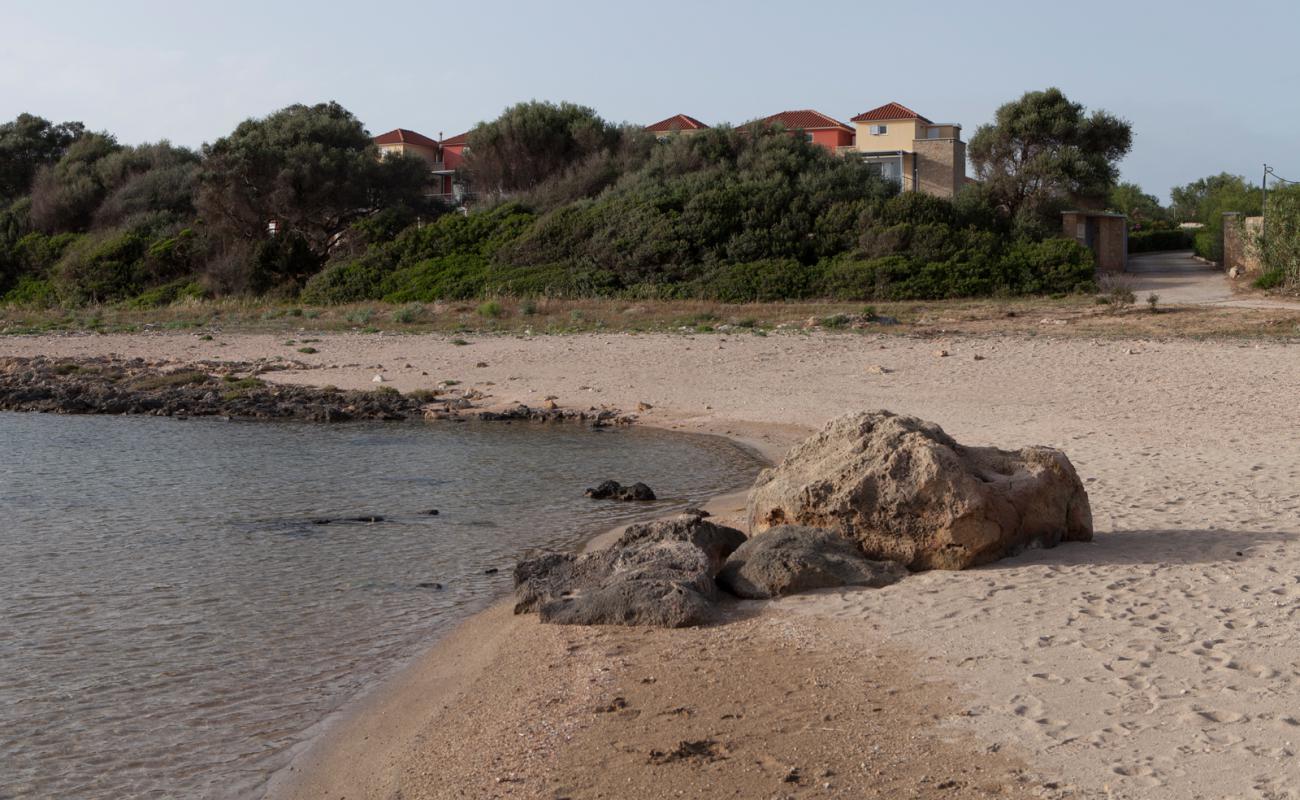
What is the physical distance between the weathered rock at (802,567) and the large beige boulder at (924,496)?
19 centimetres

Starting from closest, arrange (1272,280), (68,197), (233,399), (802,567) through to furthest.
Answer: (802,567)
(233,399)
(1272,280)
(68,197)

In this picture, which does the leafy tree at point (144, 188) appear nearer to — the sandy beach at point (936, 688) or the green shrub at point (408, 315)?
the green shrub at point (408, 315)

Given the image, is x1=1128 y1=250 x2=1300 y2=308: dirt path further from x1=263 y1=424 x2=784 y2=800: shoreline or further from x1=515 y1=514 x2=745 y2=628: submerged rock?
x1=263 y1=424 x2=784 y2=800: shoreline

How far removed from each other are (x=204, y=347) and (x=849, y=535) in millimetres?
21419

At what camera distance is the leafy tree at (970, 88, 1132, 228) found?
38406 mm

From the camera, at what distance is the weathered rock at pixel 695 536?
775cm

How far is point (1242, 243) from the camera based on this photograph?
3491 cm

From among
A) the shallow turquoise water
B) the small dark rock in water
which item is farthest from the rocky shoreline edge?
the small dark rock in water

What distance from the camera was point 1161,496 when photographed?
31.0 feet

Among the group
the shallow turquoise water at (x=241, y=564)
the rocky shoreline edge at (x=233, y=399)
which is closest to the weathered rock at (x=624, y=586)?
the shallow turquoise water at (x=241, y=564)

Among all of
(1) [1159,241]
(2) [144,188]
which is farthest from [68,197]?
(1) [1159,241]

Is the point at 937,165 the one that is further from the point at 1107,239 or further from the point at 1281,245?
the point at 1281,245

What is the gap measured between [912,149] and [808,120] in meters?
8.24

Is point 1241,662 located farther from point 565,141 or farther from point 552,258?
point 565,141
